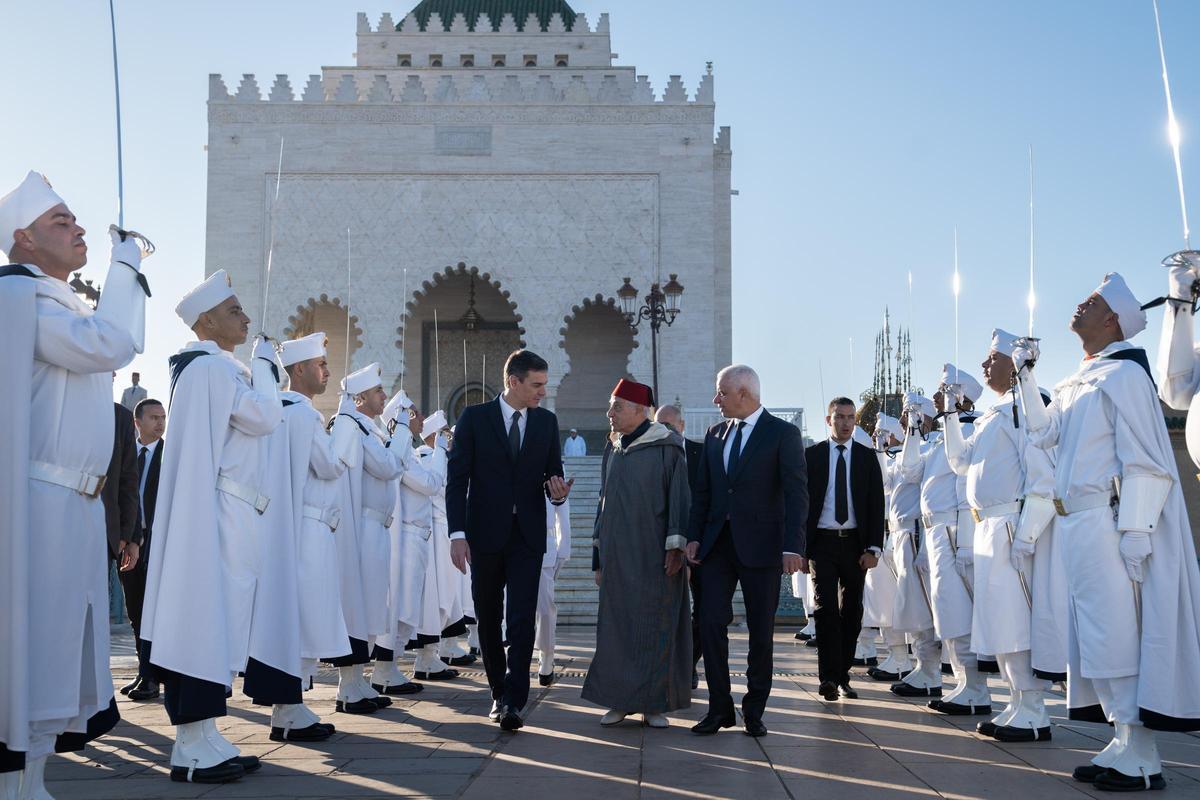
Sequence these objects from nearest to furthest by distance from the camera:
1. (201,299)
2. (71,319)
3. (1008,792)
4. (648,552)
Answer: (71,319)
(1008,792)
(201,299)
(648,552)

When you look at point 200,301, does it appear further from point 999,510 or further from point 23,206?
point 999,510

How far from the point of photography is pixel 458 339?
2817 centimetres

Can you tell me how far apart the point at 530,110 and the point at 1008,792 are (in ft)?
76.9

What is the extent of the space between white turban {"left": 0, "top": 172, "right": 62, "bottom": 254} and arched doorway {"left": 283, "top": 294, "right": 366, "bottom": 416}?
2171cm

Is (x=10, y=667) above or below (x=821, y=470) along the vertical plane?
below

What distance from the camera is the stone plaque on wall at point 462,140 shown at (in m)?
25.8

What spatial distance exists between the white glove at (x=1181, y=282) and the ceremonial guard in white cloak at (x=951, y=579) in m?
1.84

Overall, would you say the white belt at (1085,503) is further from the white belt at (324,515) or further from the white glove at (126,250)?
the white glove at (126,250)

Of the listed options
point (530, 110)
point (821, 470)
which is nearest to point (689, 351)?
point (530, 110)

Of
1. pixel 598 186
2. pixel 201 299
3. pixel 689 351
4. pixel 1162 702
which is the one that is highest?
pixel 598 186

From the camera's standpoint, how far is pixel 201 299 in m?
4.95

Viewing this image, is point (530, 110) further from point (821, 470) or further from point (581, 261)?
point (821, 470)

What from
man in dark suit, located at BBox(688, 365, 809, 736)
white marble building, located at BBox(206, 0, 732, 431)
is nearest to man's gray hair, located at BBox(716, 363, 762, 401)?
man in dark suit, located at BBox(688, 365, 809, 736)

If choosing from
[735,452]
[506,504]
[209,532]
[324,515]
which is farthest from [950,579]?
[209,532]
